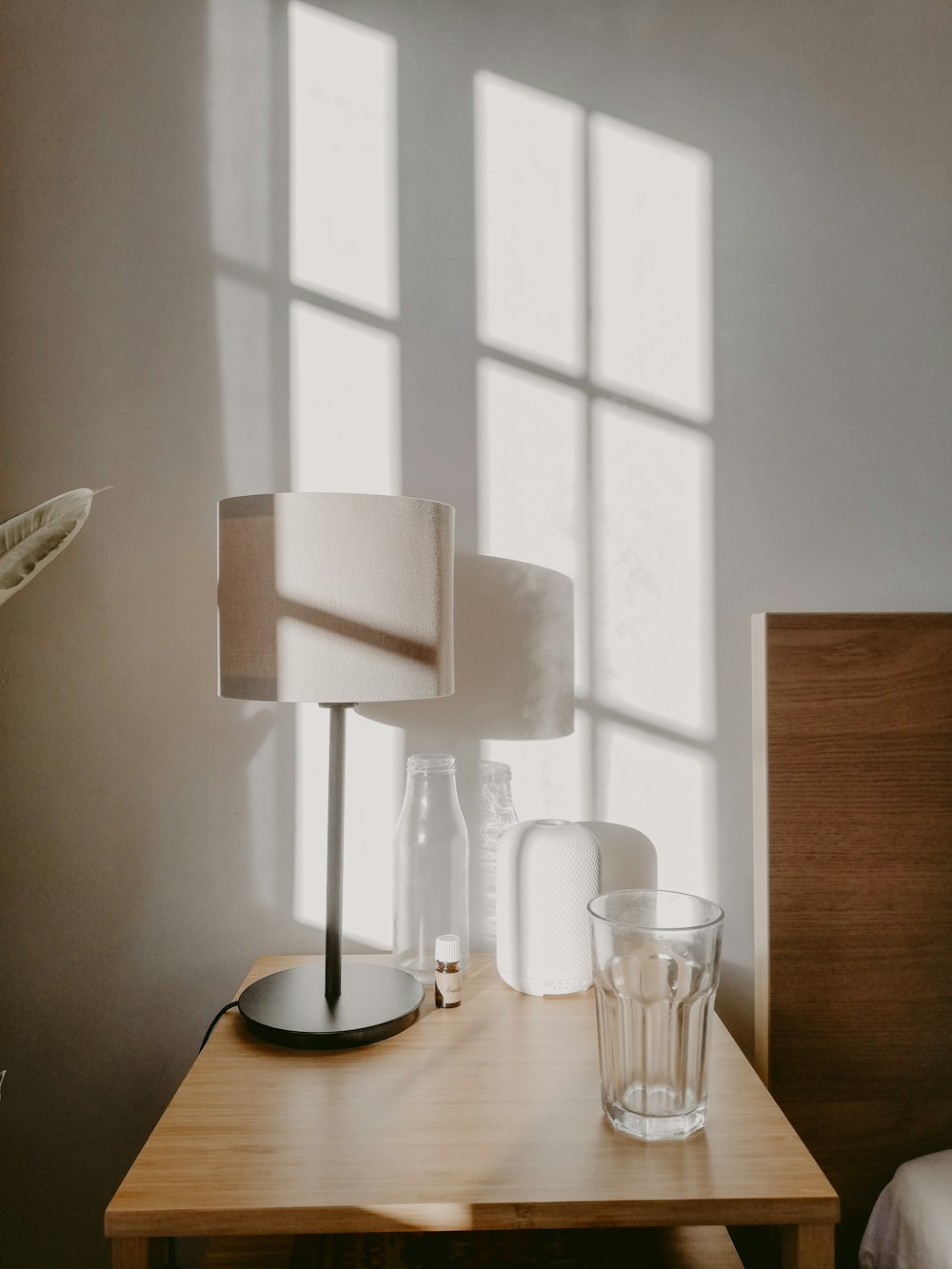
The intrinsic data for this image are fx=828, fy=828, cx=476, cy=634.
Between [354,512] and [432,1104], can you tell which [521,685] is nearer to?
[354,512]

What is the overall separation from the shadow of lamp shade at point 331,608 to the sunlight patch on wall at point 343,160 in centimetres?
50

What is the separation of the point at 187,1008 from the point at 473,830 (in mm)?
504

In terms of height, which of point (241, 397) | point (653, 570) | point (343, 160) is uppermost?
point (343, 160)

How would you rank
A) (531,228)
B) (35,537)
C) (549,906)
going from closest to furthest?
(35,537) → (549,906) → (531,228)

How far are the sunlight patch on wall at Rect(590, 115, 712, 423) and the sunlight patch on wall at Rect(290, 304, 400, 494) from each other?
1.08 ft

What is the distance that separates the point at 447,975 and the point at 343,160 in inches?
46.0

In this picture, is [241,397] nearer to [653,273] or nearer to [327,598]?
[327,598]

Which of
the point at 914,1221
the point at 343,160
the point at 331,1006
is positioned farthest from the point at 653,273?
the point at 914,1221

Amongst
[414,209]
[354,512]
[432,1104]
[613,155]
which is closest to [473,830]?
[432,1104]

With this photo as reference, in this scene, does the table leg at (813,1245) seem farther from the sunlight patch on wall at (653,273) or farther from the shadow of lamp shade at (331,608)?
the sunlight patch on wall at (653,273)

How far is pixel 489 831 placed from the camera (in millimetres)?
1253

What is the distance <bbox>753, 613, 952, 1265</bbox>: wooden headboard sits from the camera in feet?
3.73

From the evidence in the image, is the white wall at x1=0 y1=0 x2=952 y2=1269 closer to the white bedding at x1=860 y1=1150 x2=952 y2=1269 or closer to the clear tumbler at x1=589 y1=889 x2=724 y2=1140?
the white bedding at x1=860 y1=1150 x2=952 y2=1269

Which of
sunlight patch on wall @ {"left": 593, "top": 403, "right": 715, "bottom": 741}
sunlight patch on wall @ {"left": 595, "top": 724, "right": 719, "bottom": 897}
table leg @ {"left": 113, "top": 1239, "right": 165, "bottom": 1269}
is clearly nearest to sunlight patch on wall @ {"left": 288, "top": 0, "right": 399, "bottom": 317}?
sunlight patch on wall @ {"left": 593, "top": 403, "right": 715, "bottom": 741}
